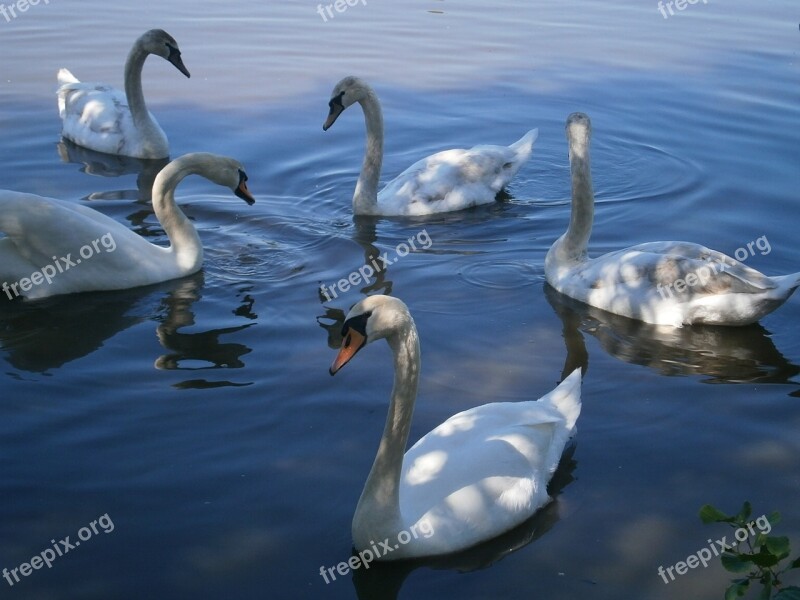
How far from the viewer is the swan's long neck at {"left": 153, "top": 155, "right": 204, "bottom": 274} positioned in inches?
357

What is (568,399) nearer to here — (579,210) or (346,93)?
(579,210)

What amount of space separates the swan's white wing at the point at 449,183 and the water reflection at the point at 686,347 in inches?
98.1

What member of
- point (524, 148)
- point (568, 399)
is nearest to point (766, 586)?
point (568, 399)

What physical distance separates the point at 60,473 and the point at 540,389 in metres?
3.05

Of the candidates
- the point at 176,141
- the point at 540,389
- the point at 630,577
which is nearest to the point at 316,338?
the point at 540,389

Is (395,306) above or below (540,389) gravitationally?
above

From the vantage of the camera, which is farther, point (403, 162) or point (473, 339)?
point (403, 162)

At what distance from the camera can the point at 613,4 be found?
21703 millimetres

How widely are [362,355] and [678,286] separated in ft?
7.74

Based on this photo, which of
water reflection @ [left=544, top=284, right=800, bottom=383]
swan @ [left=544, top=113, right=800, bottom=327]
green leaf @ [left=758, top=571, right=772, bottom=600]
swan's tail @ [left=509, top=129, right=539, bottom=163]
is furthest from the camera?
swan's tail @ [left=509, top=129, right=539, bottom=163]

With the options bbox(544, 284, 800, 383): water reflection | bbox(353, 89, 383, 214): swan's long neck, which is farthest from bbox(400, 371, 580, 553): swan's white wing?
bbox(353, 89, 383, 214): swan's long neck

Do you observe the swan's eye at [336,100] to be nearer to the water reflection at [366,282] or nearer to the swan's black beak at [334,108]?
the swan's black beak at [334,108]

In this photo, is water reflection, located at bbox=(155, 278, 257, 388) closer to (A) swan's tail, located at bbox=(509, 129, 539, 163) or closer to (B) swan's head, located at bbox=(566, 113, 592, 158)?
(B) swan's head, located at bbox=(566, 113, 592, 158)

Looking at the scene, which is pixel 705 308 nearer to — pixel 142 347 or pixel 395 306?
pixel 395 306
